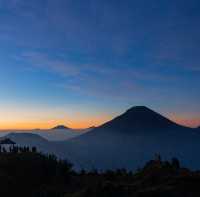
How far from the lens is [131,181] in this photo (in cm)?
4562

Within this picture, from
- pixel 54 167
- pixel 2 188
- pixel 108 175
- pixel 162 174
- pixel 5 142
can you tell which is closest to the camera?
pixel 162 174

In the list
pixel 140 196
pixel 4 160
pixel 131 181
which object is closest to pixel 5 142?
pixel 4 160

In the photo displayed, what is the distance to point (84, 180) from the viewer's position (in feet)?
170

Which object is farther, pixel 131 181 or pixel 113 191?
pixel 131 181

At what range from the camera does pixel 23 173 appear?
53.9 m

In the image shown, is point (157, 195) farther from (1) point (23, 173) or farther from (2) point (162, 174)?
(1) point (23, 173)

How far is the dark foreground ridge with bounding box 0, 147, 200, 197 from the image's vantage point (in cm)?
3934

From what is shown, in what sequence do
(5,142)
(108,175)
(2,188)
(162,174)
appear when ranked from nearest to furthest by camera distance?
(162,174)
(2,188)
(108,175)
(5,142)

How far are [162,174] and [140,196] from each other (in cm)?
734

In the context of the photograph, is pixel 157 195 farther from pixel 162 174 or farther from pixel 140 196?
pixel 162 174

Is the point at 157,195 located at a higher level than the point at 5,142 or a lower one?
lower

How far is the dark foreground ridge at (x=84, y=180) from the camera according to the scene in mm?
39344

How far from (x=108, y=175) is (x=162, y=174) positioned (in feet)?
31.3

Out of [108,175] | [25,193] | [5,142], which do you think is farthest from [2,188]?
[5,142]
